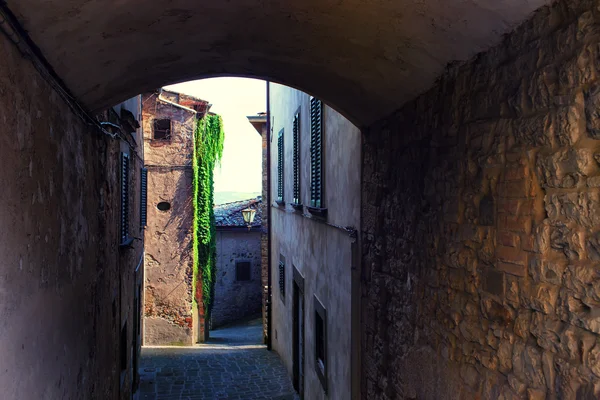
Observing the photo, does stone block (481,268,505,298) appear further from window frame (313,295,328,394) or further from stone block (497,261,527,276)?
window frame (313,295,328,394)

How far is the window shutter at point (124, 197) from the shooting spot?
24.0 feet

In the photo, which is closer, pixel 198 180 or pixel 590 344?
pixel 590 344

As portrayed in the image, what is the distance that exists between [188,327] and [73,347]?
11.4m

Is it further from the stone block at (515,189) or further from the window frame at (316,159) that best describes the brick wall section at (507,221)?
the window frame at (316,159)

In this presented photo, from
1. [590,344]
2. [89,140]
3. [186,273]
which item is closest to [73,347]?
[89,140]

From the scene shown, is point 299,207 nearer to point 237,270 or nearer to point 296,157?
point 296,157

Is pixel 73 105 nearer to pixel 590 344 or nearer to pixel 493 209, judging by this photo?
pixel 493 209

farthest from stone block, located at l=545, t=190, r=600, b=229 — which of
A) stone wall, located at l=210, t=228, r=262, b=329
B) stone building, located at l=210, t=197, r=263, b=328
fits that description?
stone wall, located at l=210, t=228, r=262, b=329

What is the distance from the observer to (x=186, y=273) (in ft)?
48.7

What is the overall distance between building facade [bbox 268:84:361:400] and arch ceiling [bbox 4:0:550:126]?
5.54 feet

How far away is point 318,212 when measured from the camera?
24.3 feet

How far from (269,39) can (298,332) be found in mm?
7480

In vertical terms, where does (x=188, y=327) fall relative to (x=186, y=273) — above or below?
below

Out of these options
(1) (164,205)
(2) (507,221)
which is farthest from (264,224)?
(2) (507,221)
